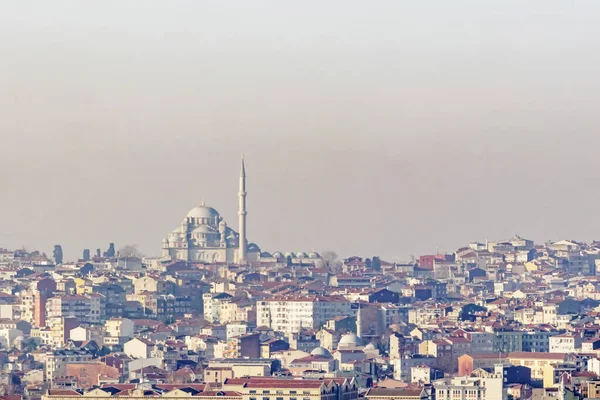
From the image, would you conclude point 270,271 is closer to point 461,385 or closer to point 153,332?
point 153,332

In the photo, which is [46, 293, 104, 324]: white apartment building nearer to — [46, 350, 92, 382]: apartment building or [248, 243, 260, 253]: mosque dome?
[46, 350, 92, 382]: apartment building

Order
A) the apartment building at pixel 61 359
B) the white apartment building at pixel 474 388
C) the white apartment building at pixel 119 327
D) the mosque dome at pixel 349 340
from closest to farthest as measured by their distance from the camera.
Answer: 1. the white apartment building at pixel 474 388
2. the apartment building at pixel 61 359
3. the mosque dome at pixel 349 340
4. the white apartment building at pixel 119 327

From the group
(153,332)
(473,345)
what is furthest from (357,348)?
(153,332)

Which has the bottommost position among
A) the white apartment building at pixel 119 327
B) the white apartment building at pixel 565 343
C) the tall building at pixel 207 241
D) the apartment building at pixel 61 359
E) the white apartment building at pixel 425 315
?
the apartment building at pixel 61 359

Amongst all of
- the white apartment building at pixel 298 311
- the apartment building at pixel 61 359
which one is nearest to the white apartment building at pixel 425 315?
the white apartment building at pixel 298 311

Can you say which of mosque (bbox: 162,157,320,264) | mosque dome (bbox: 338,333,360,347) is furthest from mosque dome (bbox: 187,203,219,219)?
mosque dome (bbox: 338,333,360,347)

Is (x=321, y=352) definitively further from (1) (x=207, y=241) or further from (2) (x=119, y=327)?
(1) (x=207, y=241)

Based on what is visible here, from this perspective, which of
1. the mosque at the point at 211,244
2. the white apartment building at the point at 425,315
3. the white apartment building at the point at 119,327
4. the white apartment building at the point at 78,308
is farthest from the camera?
the mosque at the point at 211,244

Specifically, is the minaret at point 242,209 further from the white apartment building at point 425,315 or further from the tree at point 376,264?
the white apartment building at point 425,315
